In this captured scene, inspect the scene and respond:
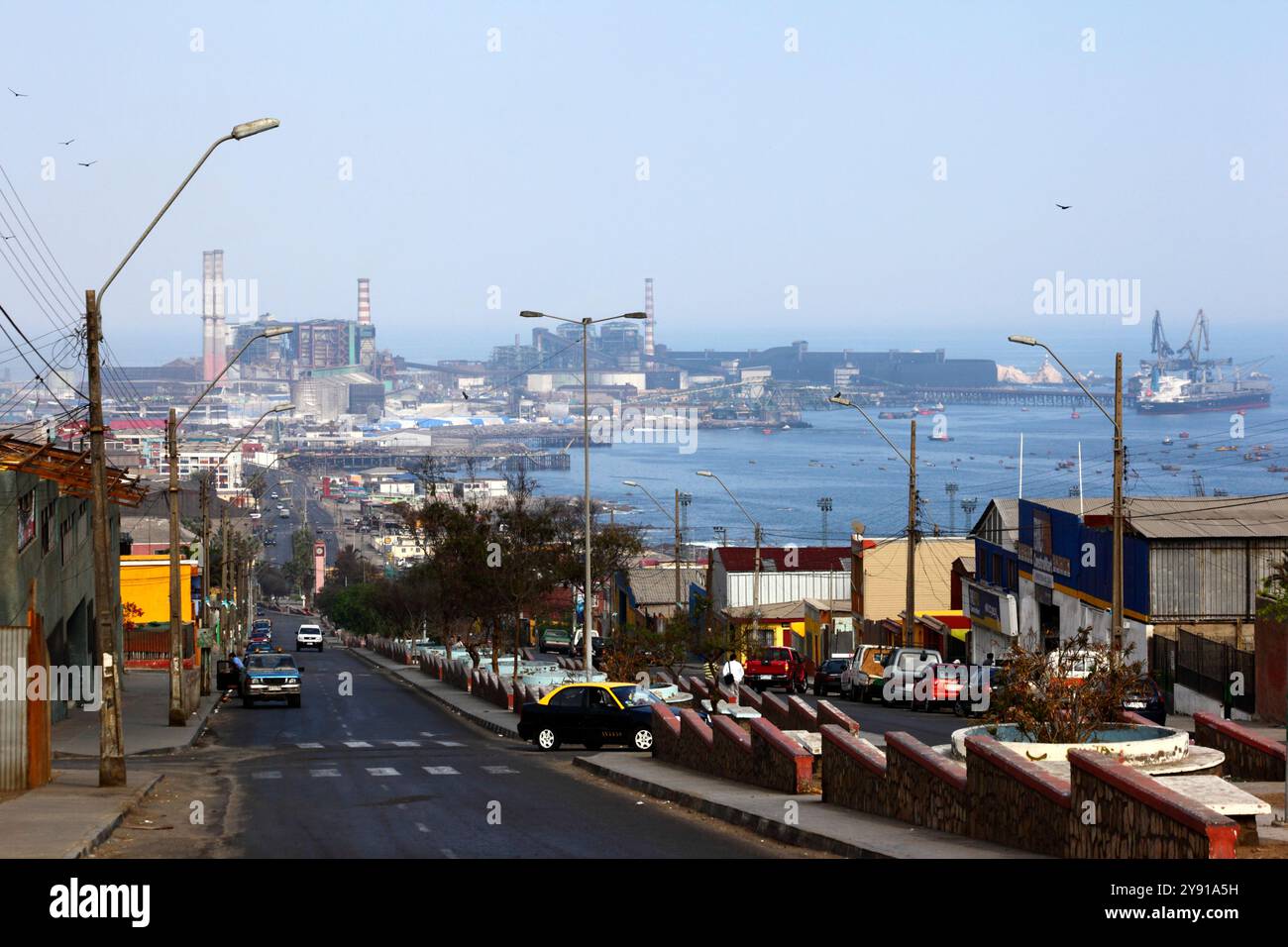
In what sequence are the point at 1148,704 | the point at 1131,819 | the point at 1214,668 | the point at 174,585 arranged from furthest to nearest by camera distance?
the point at 1214,668
the point at 174,585
the point at 1148,704
the point at 1131,819

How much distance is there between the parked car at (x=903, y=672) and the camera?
45688 mm

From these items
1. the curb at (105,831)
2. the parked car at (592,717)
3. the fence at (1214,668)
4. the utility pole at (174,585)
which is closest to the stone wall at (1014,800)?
the curb at (105,831)

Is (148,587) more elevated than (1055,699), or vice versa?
(1055,699)

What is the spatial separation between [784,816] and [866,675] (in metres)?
31.8

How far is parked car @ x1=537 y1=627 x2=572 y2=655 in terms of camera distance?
308 feet

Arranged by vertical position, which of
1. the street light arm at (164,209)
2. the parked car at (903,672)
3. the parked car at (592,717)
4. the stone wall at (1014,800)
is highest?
the street light arm at (164,209)

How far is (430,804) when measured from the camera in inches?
841

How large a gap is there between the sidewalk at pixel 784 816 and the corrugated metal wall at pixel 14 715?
26.5ft

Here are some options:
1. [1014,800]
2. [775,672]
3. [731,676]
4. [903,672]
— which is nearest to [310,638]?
[775,672]

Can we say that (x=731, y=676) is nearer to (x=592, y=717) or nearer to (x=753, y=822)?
(x=592, y=717)

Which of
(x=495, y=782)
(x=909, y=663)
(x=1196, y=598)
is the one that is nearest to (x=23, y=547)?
(x=495, y=782)

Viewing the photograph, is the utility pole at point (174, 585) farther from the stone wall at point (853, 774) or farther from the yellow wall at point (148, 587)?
the yellow wall at point (148, 587)

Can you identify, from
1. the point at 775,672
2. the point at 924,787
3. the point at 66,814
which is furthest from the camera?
the point at 775,672
